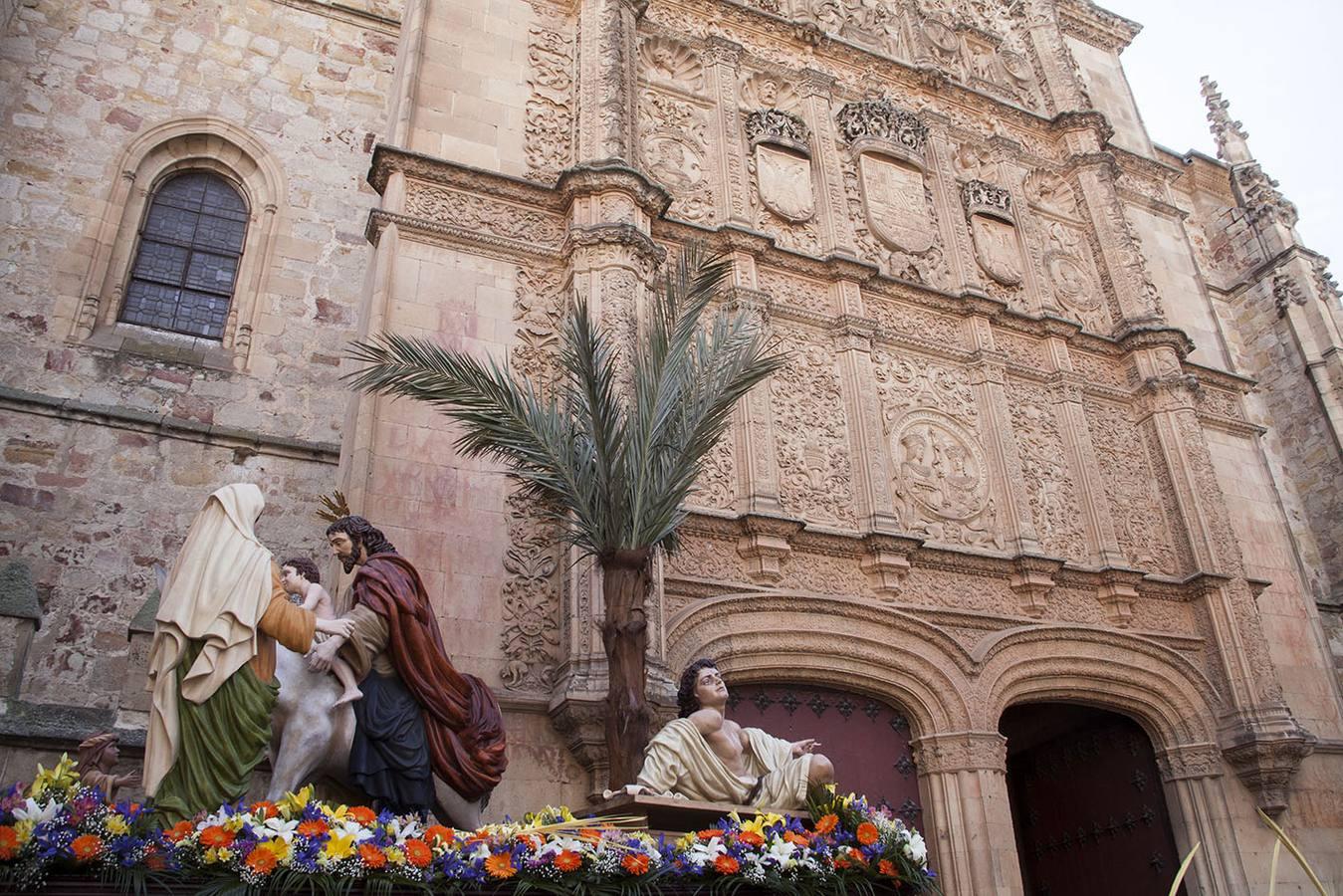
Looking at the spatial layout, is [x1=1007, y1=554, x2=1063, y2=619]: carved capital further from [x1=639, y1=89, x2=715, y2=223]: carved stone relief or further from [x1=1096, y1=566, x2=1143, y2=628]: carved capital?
[x1=639, y1=89, x2=715, y2=223]: carved stone relief

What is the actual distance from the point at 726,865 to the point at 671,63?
10.6 metres

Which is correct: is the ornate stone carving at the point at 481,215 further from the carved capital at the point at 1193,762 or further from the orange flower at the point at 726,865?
the carved capital at the point at 1193,762

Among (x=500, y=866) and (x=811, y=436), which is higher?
(x=811, y=436)

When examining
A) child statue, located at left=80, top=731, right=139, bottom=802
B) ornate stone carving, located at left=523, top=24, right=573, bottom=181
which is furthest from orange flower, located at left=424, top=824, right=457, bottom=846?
ornate stone carving, located at left=523, top=24, right=573, bottom=181

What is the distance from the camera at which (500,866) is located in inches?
181

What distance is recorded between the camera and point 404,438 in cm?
878

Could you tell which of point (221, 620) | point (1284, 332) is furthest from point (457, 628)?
point (1284, 332)

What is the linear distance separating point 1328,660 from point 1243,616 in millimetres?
1987

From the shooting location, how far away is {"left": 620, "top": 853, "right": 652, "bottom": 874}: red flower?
15.8 ft

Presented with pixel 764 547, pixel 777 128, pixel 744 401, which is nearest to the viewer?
pixel 764 547

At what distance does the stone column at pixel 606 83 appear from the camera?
10883mm

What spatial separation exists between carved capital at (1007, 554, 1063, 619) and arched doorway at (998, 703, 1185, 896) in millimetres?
1831

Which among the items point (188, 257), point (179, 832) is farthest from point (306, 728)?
point (188, 257)

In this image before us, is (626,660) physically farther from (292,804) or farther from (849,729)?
(849,729)
